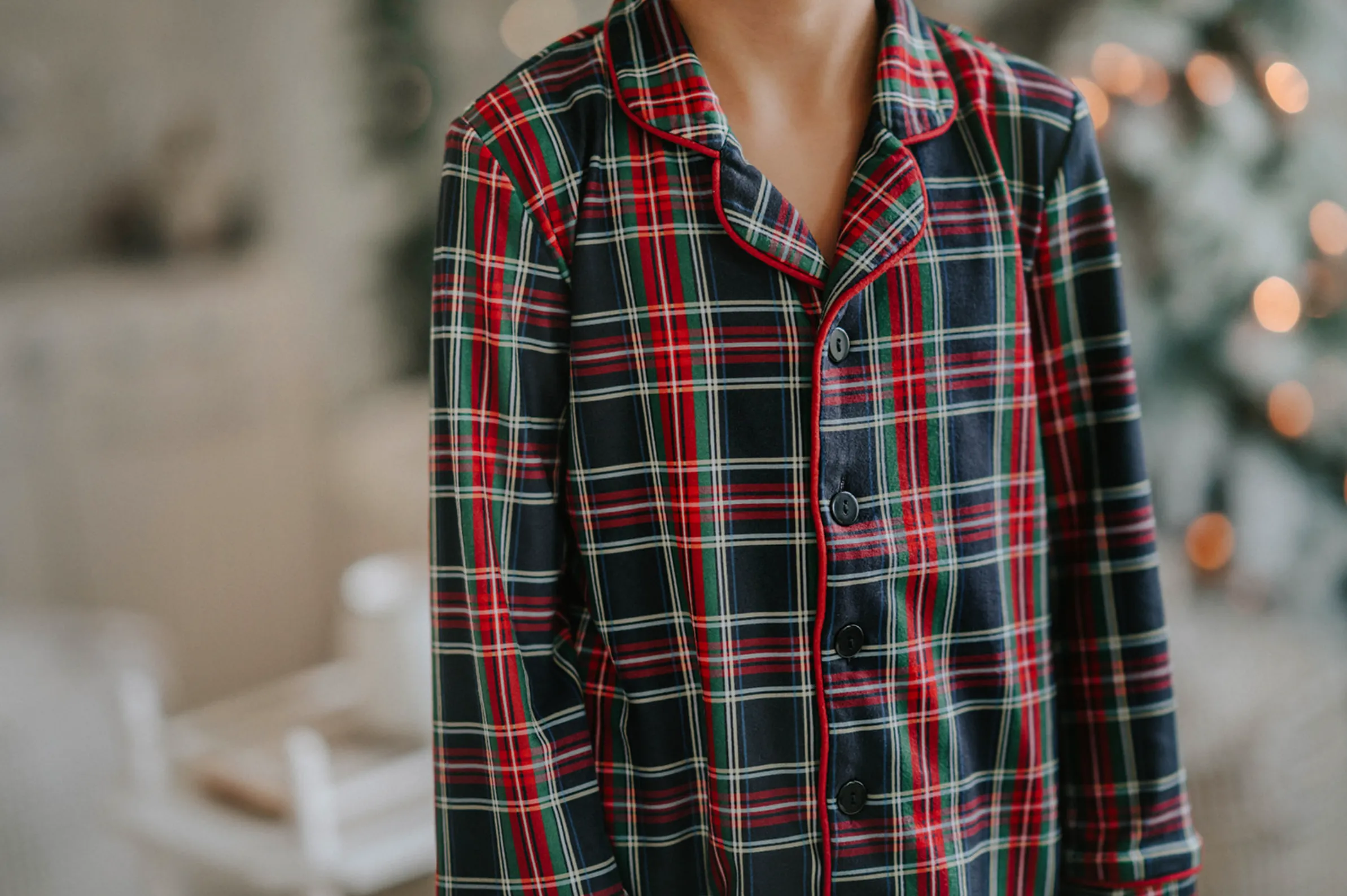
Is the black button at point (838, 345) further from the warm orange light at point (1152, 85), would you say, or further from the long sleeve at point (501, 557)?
the warm orange light at point (1152, 85)

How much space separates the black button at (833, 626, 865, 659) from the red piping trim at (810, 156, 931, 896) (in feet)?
0.04

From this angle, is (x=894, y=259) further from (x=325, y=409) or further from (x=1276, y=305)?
(x=325, y=409)

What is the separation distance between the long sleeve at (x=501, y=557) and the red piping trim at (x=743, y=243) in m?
0.10

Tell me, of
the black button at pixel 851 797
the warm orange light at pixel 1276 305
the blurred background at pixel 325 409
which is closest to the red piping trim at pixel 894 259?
the black button at pixel 851 797

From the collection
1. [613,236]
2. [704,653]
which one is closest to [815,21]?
[613,236]

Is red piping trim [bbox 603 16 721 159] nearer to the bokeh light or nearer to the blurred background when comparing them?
the blurred background

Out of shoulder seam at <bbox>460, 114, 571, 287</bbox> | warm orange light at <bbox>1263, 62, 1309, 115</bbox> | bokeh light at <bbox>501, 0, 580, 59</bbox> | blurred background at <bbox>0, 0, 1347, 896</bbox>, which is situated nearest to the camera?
shoulder seam at <bbox>460, 114, 571, 287</bbox>

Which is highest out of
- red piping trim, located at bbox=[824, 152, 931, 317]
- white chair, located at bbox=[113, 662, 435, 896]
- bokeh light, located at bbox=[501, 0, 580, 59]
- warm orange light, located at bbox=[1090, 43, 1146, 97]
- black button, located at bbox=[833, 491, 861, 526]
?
bokeh light, located at bbox=[501, 0, 580, 59]

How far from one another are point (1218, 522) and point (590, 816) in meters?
1.21

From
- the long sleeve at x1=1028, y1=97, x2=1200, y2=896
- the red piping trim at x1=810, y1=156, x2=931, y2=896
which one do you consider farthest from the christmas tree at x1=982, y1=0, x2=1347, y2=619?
the red piping trim at x1=810, y1=156, x2=931, y2=896

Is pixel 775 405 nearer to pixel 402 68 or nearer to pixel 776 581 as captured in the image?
pixel 776 581

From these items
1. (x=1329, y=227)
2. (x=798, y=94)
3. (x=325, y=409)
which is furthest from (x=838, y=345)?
(x=325, y=409)

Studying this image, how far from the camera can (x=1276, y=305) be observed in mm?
1537

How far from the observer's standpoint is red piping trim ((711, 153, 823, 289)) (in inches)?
25.7
